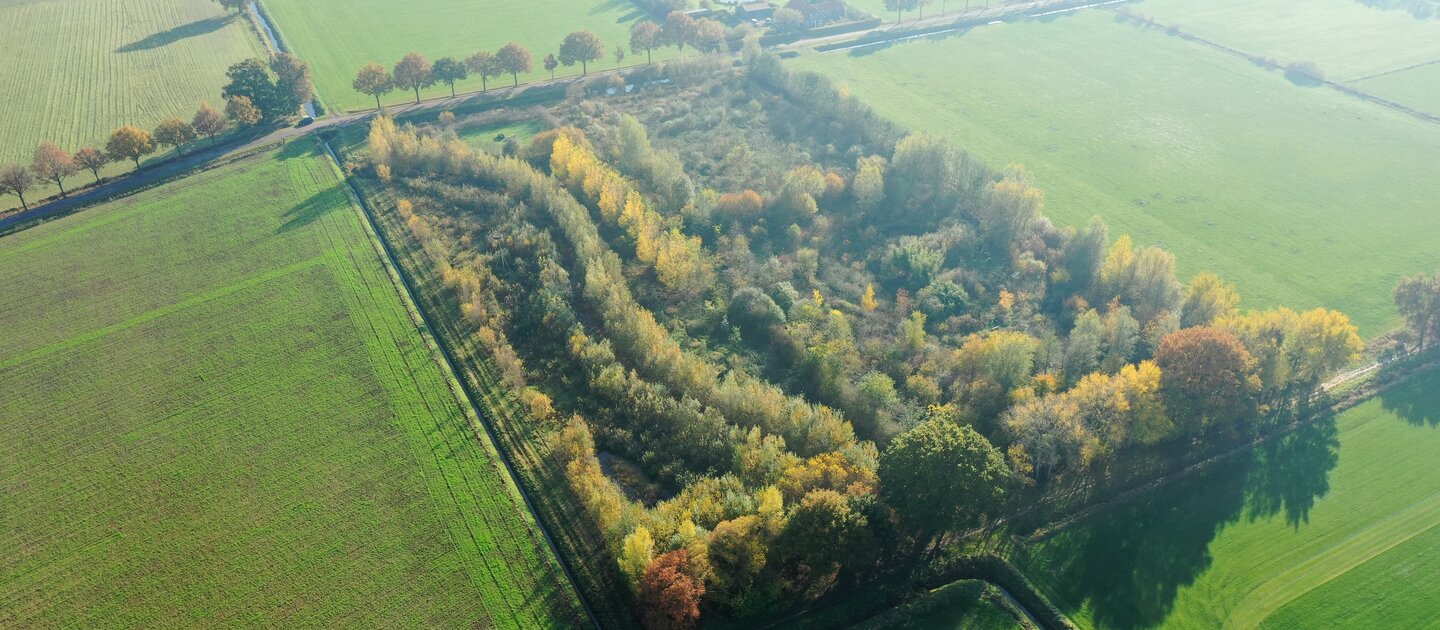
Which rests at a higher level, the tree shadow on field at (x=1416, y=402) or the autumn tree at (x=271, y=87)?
the autumn tree at (x=271, y=87)

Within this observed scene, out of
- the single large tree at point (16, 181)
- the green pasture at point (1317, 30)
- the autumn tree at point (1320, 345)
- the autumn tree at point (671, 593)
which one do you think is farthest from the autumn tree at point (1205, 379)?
the single large tree at point (16, 181)

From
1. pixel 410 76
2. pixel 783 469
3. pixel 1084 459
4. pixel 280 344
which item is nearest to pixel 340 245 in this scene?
pixel 280 344

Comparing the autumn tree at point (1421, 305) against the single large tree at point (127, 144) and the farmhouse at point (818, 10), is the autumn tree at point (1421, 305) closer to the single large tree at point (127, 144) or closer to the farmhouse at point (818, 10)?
the farmhouse at point (818, 10)

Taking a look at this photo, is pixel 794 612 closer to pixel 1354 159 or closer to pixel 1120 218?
pixel 1120 218

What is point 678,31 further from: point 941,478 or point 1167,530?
point 1167,530

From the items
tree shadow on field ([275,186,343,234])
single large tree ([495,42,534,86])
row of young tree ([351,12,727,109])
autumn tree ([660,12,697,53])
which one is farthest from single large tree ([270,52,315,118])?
autumn tree ([660,12,697,53])

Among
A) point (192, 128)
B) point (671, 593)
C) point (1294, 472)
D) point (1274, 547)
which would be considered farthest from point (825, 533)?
point (192, 128)

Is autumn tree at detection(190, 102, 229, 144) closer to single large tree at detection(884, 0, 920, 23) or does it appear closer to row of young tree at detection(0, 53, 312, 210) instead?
row of young tree at detection(0, 53, 312, 210)

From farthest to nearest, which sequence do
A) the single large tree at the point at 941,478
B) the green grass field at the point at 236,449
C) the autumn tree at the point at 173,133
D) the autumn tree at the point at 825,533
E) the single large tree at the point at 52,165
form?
the autumn tree at the point at 173,133 → the single large tree at the point at 52,165 → the single large tree at the point at 941,478 → the green grass field at the point at 236,449 → the autumn tree at the point at 825,533
